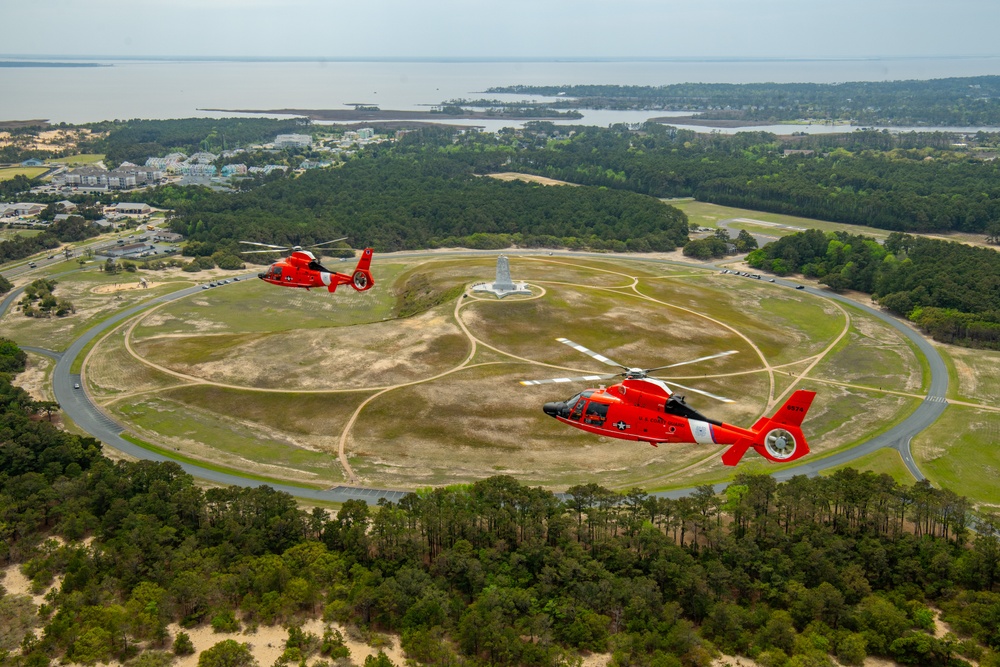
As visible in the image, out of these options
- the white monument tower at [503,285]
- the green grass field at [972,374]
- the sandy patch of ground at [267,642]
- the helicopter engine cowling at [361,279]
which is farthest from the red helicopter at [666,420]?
the white monument tower at [503,285]

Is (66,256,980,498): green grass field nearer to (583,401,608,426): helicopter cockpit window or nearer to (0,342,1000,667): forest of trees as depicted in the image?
(0,342,1000,667): forest of trees

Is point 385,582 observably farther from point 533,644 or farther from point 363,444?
point 363,444

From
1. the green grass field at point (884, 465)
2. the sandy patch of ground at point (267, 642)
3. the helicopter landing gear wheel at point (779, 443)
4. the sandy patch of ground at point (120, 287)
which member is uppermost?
the helicopter landing gear wheel at point (779, 443)

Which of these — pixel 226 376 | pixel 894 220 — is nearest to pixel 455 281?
pixel 226 376

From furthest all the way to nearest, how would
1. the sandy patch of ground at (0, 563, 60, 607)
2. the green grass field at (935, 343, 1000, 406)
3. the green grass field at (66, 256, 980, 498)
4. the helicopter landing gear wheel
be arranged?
the green grass field at (935, 343, 1000, 406)
the green grass field at (66, 256, 980, 498)
the sandy patch of ground at (0, 563, 60, 607)
the helicopter landing gear wheel

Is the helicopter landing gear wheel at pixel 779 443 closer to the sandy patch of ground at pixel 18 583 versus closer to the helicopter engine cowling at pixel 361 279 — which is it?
the helicopter engine cowling at pixel 361 279

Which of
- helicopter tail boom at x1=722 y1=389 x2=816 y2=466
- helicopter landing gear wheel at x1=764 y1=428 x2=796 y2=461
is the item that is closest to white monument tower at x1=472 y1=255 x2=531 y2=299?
helicopter tail boom at x1=722 y1=389 x2=816 y2=466

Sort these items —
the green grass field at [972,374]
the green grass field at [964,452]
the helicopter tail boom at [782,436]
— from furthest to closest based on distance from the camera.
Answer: the green grass field at [972,374] → the green grass field at [964,452] → the helicopter tail boom at [782,436]
